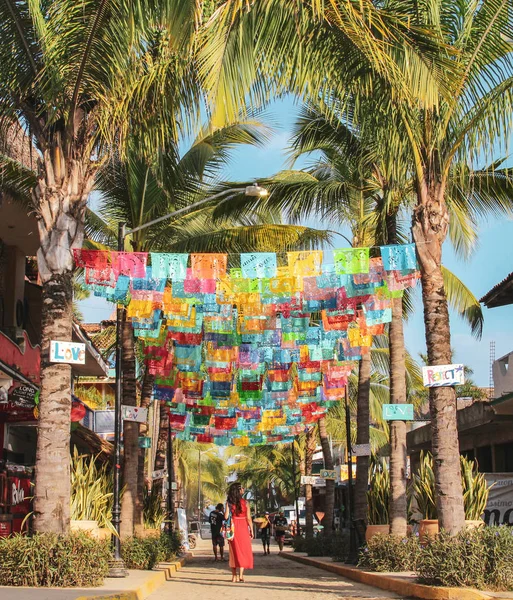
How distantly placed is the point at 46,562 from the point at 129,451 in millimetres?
8939

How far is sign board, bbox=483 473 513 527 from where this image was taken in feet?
75.3

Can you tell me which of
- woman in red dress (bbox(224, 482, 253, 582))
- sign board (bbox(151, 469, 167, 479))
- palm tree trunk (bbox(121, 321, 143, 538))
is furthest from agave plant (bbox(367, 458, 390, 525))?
sign board (bbox(151, 469, 167, 479))

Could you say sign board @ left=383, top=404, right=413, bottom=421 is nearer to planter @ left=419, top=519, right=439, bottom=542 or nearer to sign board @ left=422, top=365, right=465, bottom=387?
planter @ left=419, top=519, right=439, bottom=542

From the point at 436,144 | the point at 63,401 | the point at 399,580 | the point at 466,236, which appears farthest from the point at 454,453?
the point at 466,236

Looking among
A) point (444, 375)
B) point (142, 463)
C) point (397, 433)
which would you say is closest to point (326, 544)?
point (142, 463)

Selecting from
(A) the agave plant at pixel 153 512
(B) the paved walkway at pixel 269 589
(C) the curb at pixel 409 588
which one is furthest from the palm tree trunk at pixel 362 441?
(A) the agave plant at pixel 153 512

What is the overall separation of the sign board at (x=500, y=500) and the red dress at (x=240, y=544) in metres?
8.30

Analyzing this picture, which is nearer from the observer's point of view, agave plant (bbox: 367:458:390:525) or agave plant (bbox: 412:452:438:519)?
agave plant (bbox: 412:452:438:519)

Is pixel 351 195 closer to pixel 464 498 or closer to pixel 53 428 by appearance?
pixel 464 498

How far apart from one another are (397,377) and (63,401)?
8.45 meters

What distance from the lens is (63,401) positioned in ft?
43.4

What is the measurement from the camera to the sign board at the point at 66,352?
13.1 m

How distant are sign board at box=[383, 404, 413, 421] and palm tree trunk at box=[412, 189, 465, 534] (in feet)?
12.2

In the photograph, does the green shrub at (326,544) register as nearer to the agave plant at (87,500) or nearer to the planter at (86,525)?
the agave plant at (87,500)
